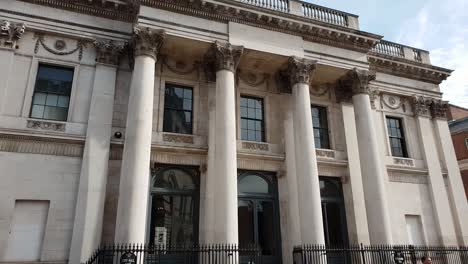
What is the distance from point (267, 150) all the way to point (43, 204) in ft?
28.3

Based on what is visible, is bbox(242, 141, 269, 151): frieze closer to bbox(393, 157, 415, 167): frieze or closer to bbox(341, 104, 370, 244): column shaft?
bbox(341, 104, 370, 244): column shaft

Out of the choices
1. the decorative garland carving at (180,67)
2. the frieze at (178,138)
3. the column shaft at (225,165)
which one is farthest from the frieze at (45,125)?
the column shaft at (225,165)

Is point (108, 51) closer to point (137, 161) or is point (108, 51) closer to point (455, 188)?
point (137, 161)

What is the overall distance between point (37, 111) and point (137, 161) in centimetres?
445

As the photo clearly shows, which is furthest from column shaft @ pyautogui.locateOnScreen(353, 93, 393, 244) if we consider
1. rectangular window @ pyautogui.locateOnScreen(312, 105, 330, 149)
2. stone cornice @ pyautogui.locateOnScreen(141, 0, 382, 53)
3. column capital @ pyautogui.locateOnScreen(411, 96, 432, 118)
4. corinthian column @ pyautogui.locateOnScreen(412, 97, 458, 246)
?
column capital @ pyautogui.locateOnScreen(411, 96, 432, 118)

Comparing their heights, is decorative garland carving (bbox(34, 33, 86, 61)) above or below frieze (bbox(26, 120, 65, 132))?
above

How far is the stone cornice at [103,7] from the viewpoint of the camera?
1360 centimetres

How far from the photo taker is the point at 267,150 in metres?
14.9

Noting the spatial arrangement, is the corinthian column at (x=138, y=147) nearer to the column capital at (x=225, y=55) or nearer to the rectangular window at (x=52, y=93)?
the column capital at (x=225, y=55)

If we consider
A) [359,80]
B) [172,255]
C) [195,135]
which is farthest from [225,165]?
[359,80]

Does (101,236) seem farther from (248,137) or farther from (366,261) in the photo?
(366,261)

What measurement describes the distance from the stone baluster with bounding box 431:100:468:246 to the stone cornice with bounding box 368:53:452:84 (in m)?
1.55

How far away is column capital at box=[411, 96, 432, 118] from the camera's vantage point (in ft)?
62.5

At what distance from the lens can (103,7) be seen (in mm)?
13969
